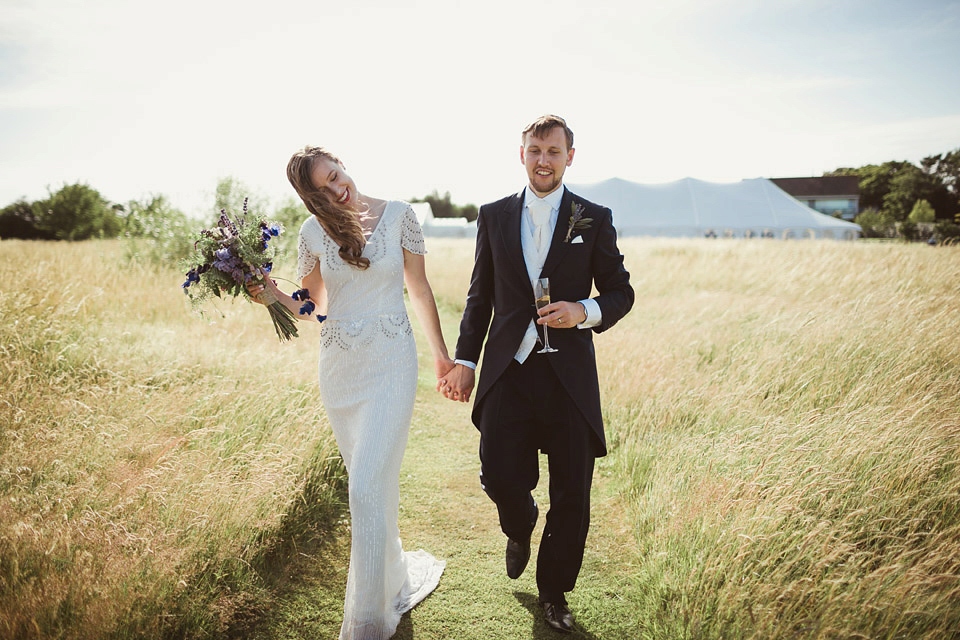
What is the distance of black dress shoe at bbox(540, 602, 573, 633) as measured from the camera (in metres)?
3.02

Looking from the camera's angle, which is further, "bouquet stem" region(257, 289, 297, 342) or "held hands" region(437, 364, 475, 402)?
"held hands" region(437, 364, 475, 402)

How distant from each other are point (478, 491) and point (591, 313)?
2576 mm

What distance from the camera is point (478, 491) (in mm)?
4852

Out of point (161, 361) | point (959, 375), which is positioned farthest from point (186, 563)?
point (959, 375)

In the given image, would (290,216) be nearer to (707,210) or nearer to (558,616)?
(558,616)

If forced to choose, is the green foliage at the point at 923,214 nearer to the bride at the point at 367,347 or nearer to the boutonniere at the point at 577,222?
the boutonniere at the point at 577,222

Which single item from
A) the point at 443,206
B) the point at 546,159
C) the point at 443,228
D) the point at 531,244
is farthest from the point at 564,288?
the point at 443,206

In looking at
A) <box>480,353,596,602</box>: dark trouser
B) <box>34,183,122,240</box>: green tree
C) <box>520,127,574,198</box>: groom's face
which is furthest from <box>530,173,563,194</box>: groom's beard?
<box>34,183,122,240</box>: green tree

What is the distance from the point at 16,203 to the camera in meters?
35.0

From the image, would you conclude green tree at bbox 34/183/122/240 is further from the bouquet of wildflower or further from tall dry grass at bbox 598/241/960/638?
tall dry grass at bbox 598/241/960/638

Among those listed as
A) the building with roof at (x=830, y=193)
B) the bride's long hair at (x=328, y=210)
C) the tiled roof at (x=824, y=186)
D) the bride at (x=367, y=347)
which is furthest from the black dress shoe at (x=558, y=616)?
the tiled roof at (x=824, y=186)

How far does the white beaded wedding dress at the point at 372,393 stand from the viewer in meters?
2.71

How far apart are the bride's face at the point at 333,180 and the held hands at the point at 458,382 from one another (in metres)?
1.16

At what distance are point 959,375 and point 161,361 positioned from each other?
7.48 meters
